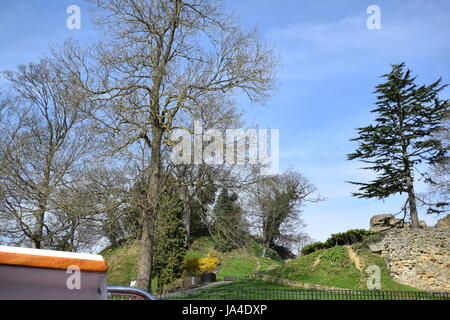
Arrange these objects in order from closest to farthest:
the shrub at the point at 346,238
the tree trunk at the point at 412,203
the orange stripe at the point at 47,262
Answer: the orange stripe at the point at 47,262 → the tree trunk at the point at 412,203 → the shrub at the point at 346,238

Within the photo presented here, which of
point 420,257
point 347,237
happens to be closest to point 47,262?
point 420,257

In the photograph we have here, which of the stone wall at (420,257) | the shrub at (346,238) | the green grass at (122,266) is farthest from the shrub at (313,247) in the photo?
the green grass at (122,266)

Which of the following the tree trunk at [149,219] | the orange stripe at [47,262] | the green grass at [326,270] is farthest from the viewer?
the green grass at [326,270]

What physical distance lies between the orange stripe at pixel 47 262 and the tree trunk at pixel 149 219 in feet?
44.5

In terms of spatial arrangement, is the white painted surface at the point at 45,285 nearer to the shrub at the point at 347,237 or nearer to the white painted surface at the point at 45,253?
the white painted surface at the point at 45,253

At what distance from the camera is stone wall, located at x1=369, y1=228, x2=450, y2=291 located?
21891 mm

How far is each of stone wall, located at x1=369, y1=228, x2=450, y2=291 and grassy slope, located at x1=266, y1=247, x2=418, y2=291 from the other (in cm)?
72

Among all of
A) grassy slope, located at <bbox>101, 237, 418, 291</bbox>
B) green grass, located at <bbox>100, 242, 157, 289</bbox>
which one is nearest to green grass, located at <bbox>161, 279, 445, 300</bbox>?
grassy slope, located at <bbox>101, 237, 418, 291</bbox>

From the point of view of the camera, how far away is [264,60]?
53.7 feet

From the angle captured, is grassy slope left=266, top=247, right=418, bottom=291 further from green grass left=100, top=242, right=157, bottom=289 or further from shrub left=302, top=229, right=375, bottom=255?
green grass left=100, top=242, right=157, bottom=289

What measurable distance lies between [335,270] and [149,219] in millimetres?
12665

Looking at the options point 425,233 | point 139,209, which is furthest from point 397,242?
point 139,209

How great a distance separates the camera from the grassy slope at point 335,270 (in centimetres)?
2148
